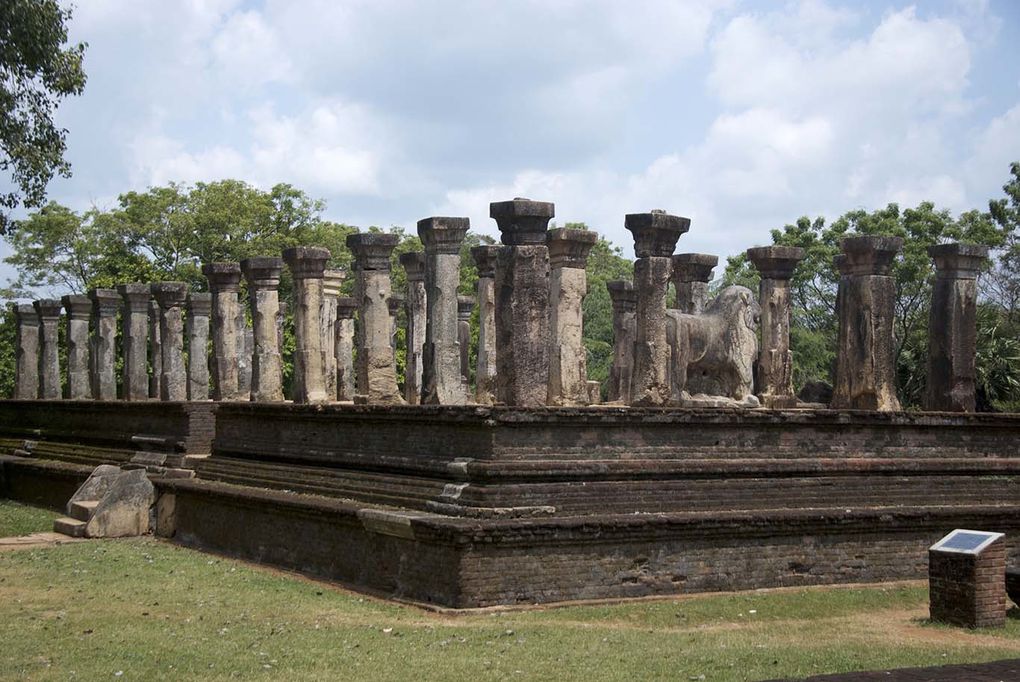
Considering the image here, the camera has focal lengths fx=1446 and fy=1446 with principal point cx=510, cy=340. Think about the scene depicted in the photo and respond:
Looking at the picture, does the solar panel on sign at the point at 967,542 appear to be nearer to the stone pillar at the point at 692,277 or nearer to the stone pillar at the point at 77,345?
the stone pillar at the point at 692,277

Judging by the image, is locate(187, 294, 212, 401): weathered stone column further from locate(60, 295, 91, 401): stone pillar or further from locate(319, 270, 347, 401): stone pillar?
locate(60, 295, 91, 401): stone pillar

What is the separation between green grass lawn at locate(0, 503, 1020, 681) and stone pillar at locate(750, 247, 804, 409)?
159 inches

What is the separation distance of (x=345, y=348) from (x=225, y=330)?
4.60 metres

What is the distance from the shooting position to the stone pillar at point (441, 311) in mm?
16484

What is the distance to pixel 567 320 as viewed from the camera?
53.6 feet

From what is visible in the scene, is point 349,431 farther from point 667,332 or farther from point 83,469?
point 83,469

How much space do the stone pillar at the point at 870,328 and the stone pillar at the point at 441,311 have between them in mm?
4408

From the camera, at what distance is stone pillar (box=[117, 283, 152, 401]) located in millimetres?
26812

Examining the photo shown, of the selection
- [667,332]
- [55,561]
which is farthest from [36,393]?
[667,332]

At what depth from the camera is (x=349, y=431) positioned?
1526 cm

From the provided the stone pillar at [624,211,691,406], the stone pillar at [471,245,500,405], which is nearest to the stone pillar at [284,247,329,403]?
the stone pillar at [471,245,500,405]

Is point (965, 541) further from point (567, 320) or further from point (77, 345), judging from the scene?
point (77, 345)

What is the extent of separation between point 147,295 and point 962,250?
1563 centimetres

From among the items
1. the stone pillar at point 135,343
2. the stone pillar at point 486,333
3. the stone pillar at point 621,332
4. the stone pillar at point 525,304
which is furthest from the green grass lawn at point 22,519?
the stone pillar at point 525,304
